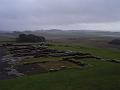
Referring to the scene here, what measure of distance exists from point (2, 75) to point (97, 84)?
14.8 m

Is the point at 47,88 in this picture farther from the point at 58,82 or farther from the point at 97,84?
the point at 97,84

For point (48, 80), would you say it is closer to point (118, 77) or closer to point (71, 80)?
point (71, 80)

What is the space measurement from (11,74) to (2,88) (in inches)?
335

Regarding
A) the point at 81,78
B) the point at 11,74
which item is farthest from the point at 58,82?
the point at 11,74

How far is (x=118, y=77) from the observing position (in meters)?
25.3

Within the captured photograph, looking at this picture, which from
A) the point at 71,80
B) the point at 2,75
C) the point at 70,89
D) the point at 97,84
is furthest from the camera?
the point at 2,75

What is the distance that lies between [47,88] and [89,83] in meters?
4.82

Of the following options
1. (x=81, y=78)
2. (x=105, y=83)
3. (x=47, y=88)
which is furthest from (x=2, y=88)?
(x=105, y=83)

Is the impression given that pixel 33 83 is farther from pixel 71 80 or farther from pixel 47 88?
pixel 71 80

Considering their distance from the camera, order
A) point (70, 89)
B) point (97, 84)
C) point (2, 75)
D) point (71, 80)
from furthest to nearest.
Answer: point (2, 75) → point (71, 80) → point (97, 84) → point (70, 89)

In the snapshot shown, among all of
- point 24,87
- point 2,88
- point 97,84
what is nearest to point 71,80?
point 97,84

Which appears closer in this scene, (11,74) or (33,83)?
(33,83)

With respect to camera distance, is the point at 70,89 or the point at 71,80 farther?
the point at 71,80

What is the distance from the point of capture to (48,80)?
2486 cm
